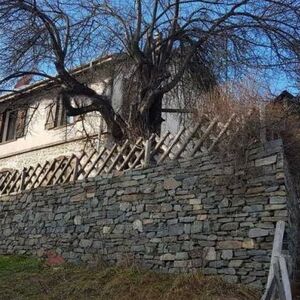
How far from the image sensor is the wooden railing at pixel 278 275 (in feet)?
19.5

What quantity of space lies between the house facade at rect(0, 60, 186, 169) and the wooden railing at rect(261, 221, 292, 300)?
7.69m

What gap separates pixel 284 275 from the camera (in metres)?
6.14

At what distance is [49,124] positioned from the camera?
1766cm

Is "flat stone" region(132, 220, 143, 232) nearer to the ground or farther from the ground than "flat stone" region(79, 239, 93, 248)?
farther from the ground

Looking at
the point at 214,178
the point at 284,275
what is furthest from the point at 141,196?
the point at 284,275

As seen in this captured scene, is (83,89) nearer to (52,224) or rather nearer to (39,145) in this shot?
(52,224)

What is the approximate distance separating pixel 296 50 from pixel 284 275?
20.3 feet

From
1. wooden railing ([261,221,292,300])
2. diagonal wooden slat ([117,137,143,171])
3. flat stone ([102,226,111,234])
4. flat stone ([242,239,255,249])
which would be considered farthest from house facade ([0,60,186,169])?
wooden railing ([261,221,292,300])

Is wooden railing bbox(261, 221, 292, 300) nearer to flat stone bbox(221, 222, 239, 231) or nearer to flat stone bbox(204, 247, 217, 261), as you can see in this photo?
flat stone bbox(221, 222, 239, 231)

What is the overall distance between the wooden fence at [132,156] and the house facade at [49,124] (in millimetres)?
2706

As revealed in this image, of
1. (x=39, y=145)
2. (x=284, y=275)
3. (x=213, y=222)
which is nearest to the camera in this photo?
(x=284, y=275)

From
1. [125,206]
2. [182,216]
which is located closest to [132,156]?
[125,206]

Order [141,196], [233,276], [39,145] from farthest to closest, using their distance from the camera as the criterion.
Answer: [39,145] < [141,196] < [233,276]

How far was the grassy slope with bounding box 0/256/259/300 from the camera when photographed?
7.17 metres
